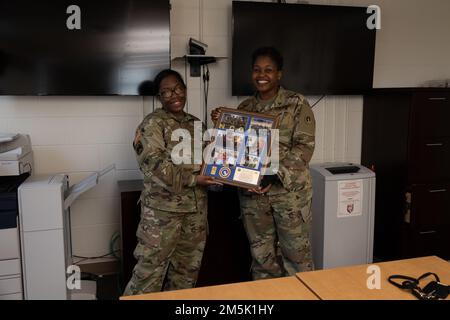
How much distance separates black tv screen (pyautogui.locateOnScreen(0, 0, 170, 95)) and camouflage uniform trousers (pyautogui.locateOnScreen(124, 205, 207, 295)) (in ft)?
3.72

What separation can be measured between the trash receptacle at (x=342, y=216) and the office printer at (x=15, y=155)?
2070mm

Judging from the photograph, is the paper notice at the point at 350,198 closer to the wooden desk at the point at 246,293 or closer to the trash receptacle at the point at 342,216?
the trash receptacle at the point at 342,216

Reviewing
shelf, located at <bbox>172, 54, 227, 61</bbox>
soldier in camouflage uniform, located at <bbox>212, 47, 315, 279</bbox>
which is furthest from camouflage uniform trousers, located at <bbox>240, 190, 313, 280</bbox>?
shelf, located at <bbox>172, 54, 227, 61</bbox>

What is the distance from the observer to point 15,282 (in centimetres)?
245

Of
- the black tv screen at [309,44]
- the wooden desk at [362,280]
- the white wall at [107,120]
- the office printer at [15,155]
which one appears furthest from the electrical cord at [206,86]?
the wooden desk at [362,280]

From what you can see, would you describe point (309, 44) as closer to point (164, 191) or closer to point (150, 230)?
point (164, 191)

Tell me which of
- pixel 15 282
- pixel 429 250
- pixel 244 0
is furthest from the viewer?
pixel 429 250

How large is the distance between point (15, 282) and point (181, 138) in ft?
4.29

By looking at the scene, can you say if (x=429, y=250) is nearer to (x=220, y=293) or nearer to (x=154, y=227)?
(x=154, y=227)

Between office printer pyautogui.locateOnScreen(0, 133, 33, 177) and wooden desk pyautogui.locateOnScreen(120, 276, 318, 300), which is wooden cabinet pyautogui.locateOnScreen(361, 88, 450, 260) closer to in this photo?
wooden desk pyautogui.locateOnScreen(120, 276, 318, 300)

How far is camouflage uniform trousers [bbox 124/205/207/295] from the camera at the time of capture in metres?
2.22

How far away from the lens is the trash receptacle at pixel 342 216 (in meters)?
3.17

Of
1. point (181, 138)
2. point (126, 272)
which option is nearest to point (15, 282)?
point (126, 272)

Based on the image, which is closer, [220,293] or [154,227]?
[220,293]
